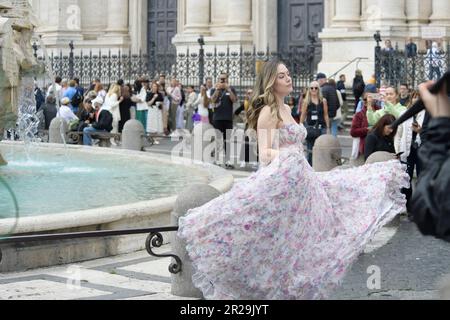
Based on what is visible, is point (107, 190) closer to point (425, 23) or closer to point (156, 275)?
point (156, 275)

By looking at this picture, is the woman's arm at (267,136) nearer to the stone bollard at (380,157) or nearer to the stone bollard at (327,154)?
the stone bollard at (380,157)

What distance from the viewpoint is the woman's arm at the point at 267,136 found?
8.56 m

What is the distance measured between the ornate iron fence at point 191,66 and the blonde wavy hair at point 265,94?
19.1 metres

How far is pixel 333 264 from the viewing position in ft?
25.5

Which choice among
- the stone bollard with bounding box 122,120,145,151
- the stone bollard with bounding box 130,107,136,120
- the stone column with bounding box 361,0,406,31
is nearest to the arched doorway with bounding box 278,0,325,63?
the stone column with bounding box 361,0,406,31

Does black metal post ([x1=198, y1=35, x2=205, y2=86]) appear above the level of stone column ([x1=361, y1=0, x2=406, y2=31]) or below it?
below

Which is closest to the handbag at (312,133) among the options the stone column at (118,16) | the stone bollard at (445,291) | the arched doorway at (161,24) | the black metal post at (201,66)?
the black metal post at (201,66)

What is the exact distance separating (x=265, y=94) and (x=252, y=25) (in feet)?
86.4

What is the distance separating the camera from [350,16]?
30703mm

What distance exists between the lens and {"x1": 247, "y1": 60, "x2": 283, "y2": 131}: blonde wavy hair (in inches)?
336

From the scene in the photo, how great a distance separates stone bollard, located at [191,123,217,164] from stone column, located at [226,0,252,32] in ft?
49.4

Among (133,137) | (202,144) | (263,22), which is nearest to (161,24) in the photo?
(263,22)

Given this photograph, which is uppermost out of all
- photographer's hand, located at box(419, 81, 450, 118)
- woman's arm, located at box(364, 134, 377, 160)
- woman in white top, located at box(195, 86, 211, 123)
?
photographer's hand, located at box(419, 81, 450, 118)

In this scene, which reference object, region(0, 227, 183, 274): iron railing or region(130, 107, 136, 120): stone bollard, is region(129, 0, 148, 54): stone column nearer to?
region(130, 107, 136, 120): stone bollard
